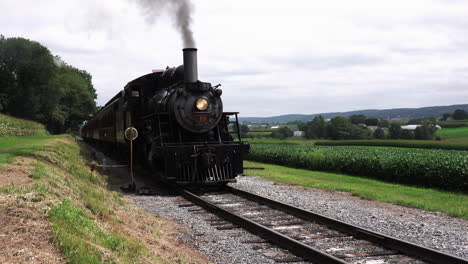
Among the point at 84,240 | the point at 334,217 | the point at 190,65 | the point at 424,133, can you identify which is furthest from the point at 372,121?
the point at 84,240

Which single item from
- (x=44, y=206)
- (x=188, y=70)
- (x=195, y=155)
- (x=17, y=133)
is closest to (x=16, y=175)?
(x=44, y=206)

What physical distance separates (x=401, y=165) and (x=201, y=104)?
33.6 feet

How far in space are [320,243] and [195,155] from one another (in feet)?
19.7

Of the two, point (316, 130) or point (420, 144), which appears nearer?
point (420, 144)

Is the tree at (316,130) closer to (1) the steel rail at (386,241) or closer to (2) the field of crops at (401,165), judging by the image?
(2) the field of crops at (401,165)

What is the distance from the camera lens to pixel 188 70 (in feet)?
42.4

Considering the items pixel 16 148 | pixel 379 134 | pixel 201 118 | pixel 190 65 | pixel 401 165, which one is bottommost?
pixel 401 165

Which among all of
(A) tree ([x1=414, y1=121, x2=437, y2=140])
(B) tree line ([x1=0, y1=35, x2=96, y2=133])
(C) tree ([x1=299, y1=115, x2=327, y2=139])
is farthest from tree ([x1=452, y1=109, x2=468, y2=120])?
(B) tree line ([x1=0, y1=35, x2=96, y2=133])

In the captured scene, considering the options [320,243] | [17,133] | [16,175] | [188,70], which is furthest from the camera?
[17,133]

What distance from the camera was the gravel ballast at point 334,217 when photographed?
21.4ft

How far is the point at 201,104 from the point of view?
12688mm

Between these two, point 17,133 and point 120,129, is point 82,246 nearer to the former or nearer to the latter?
point 120,129

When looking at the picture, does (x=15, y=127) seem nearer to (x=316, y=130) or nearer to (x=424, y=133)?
(x=424, y=133)

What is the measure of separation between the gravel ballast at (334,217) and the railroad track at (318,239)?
28 cm
